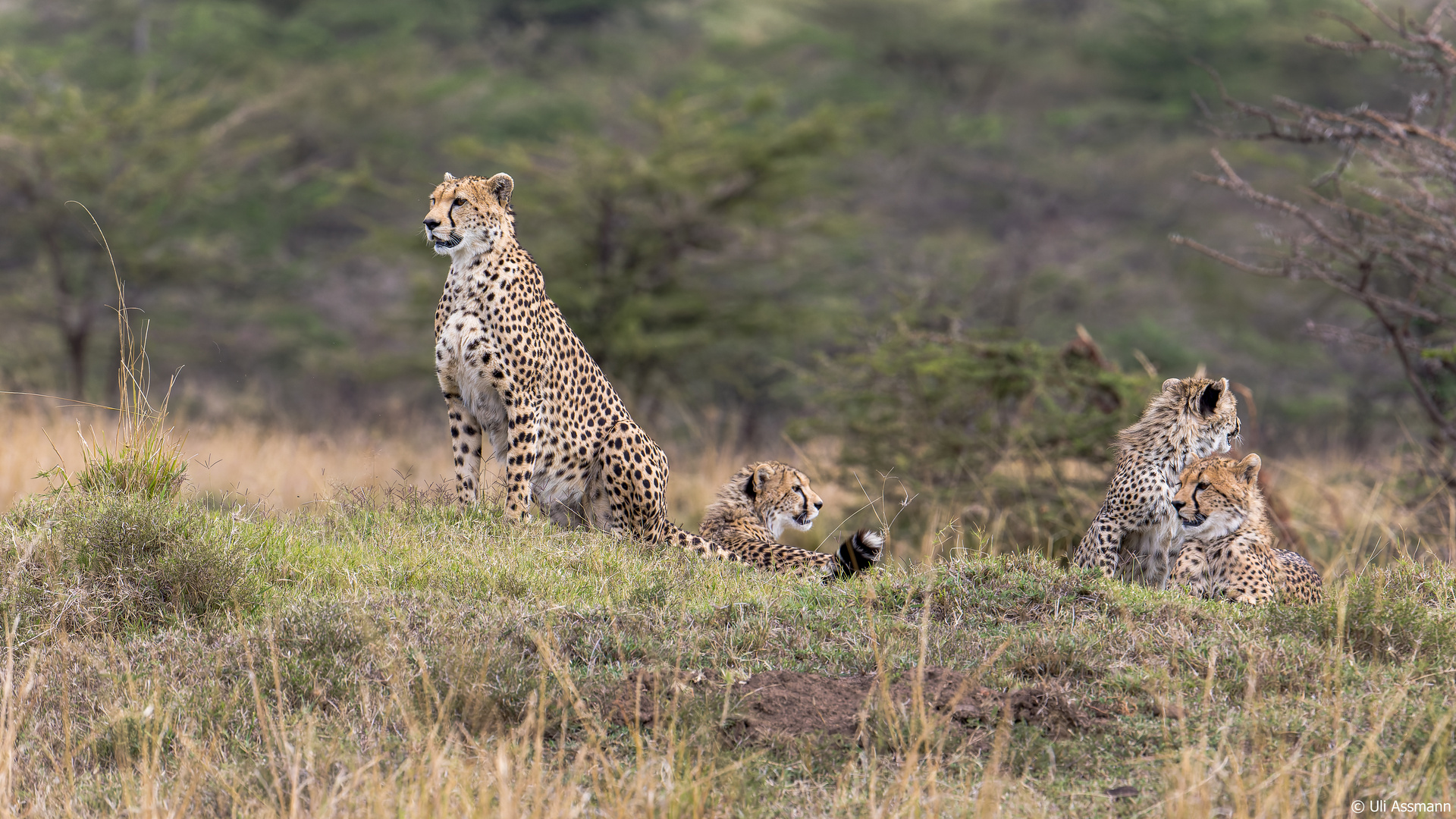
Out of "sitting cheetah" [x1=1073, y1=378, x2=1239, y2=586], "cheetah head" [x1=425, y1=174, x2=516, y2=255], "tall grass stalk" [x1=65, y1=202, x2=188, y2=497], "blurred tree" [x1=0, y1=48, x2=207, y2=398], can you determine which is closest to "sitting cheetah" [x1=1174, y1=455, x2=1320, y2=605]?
"sitting cheetah" [x1=1073, y1=378, x2=1239, y2=586]

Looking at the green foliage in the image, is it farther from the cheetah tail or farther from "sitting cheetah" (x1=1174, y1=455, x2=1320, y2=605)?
the cheetah tail

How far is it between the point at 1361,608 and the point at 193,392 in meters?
14.7

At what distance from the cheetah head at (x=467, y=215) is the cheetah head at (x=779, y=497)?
62.6 inches

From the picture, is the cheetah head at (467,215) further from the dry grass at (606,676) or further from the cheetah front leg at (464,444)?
the dry grass at (606,676)

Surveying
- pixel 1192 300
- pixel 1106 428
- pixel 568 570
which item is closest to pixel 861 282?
pixel 1192 300

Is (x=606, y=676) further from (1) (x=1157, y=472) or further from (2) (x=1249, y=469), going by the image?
(2) (x=1249, y=469)

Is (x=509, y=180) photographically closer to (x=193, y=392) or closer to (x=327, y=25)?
(x=193, y=392)

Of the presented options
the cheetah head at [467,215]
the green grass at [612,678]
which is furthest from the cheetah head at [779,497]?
the cheetah head at [467,215]

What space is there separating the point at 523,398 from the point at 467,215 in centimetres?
81

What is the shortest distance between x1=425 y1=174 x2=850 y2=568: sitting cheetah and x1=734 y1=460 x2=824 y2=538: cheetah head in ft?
1.57

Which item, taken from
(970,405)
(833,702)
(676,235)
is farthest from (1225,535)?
(676,235)

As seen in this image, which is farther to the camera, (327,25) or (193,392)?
(327,25)

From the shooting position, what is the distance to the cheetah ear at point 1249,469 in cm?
488

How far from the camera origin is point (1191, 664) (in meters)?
Answer: 3.85
